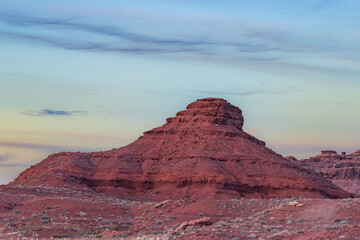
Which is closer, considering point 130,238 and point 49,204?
point 130,238

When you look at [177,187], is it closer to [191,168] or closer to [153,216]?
[191,168]

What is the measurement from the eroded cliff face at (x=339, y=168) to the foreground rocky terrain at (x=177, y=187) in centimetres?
5979

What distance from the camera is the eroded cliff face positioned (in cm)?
13125

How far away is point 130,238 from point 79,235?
15.2 ft

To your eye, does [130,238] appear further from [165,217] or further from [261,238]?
[165,217]

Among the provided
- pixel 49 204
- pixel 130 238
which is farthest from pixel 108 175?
pixel 130 238

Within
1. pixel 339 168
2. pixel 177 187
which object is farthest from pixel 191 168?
pixel 339 168

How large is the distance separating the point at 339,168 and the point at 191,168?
293ft

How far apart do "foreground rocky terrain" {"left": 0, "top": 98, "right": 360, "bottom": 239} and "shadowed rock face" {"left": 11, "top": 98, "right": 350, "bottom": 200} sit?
132mm

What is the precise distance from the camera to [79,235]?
1179 inches

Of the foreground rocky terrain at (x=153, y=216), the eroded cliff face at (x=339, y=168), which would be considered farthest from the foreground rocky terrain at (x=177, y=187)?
the eroded cliff face at (x=339, y=168)

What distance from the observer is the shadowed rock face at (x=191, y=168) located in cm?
6369

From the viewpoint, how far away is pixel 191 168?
65.9 meters

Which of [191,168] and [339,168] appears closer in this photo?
[191,168]
